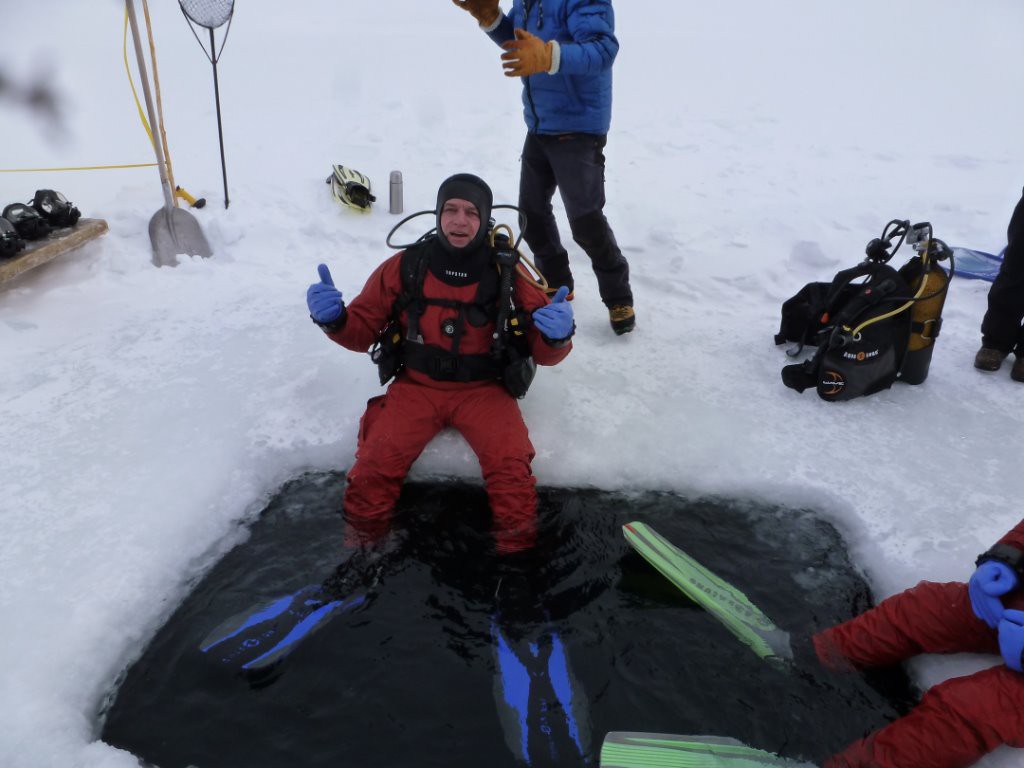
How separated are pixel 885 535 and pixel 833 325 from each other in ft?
4.92

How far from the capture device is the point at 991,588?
2.41m

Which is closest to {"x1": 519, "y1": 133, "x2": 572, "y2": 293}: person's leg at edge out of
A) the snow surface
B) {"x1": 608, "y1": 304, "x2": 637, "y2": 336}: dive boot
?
the snow surface

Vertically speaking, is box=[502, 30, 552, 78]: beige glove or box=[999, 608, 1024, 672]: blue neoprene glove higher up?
→ box=[502, 30, 552, 78]: beige glove

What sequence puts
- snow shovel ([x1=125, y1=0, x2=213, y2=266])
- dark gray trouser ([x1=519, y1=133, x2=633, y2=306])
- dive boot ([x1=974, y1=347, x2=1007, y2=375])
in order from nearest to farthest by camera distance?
1. dark gray trouser ([x1=519, y1=133, x2=633, y2=306])
2. dive boot ([x1=974, y1=347, x2=1007, y2=375])
3. snow shovel ([x1=125, y1=0, x2=213, y2=266])

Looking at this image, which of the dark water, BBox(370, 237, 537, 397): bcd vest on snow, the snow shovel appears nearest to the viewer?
the dark water

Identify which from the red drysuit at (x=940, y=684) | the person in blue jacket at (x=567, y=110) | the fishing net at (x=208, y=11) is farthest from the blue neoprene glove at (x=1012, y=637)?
the fishing net at (x=208, y=11)

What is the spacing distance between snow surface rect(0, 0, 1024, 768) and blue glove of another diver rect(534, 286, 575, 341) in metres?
0.78

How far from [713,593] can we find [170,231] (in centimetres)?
514

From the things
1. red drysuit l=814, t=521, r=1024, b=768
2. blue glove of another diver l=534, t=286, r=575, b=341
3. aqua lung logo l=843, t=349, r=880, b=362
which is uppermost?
blue glove of another diver l=534, t=286, r=575, b=341

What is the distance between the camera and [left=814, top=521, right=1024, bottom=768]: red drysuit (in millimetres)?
2205

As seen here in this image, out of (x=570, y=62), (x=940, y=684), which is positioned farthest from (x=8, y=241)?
(x=940, y=684)

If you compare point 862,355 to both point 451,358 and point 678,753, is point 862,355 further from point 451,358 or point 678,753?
point 678,753

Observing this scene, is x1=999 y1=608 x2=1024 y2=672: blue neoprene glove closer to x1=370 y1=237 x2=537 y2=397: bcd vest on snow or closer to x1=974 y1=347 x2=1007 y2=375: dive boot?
x1=370 y1=237 x2=537 y2=397: bcd vest on snow

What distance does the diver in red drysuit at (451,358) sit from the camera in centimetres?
331
